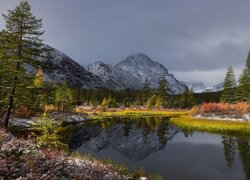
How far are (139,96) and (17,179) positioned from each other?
506 ft

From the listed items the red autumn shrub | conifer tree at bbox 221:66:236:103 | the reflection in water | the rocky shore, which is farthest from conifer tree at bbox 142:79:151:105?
the rocky shore

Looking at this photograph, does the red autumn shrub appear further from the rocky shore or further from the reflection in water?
the rocky shore

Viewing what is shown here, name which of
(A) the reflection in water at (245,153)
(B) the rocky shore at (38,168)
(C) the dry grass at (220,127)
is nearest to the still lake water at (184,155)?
(A) the reflection in water at (245,153)

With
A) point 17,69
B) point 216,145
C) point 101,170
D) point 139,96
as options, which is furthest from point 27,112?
point 139,96

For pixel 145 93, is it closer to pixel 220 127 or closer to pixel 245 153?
pixel 220 127

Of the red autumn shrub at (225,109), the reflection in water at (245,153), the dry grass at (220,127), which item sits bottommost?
the reflection in water at (245,153)

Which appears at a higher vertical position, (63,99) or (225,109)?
(63,99)

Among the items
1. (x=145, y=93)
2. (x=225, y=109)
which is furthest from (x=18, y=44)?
(x=145, y=93)

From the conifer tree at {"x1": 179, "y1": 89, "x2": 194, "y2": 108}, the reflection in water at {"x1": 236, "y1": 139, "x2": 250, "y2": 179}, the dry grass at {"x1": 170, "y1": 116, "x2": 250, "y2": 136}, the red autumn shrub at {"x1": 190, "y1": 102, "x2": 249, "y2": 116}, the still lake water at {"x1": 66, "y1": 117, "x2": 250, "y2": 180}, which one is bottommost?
the still lake water at {"x1": 66, "y1": 117, "x2": 250, "y2": 180}

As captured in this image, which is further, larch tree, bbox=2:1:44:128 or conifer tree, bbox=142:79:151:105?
conifer tree, bbox=142:79:151:105

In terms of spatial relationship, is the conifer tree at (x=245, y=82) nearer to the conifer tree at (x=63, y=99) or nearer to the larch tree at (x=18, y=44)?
the conifer tree at (x=63, y=99)

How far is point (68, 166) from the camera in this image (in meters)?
11.6

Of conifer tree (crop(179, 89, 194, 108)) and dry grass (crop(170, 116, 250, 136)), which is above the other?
conifer tree (crop(179, 89, 194, 108))

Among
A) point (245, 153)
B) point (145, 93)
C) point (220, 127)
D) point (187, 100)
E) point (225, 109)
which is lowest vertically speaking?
point (245, 153)
